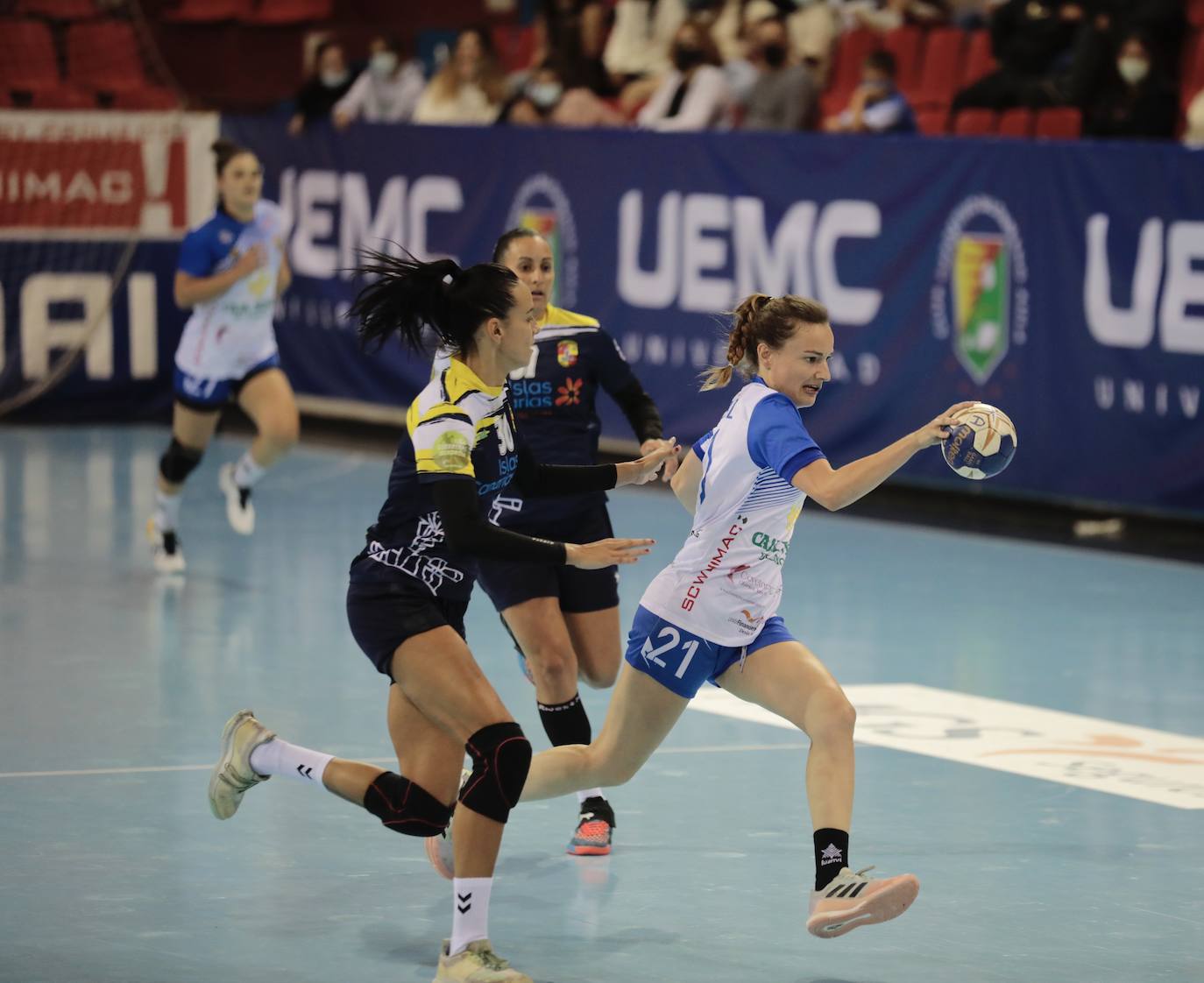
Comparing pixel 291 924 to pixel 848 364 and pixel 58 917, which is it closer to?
pixel 58 917

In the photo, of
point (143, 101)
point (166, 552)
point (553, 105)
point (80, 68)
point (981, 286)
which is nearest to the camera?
point (166, 552)

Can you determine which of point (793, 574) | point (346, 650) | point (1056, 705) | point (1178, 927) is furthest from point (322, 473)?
point (1178, 927)

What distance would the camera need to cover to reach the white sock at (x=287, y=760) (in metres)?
6.29

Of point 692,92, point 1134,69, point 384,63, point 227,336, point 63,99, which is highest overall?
point 384,63

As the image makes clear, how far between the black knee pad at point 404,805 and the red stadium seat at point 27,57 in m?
14.8

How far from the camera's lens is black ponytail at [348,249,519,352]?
595 cm

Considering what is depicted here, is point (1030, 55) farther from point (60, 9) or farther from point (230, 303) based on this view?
point (60, 9)

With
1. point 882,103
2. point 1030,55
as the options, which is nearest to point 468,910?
point 882,103

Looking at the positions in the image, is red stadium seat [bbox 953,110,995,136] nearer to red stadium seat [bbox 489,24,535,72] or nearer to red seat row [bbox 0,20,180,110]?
red stadium seat [bbox 489,24,535,72]

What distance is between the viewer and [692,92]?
16.9 metres

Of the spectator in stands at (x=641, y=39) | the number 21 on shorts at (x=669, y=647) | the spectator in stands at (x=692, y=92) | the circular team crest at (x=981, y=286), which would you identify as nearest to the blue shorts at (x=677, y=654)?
the number 21 on shorts at (x=669, y=647)

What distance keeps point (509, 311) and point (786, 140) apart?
9913mm

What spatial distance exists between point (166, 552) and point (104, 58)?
9.53m

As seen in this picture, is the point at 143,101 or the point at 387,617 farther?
the point at 143,101
